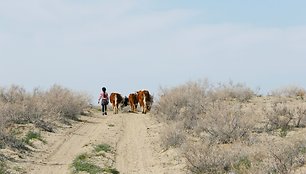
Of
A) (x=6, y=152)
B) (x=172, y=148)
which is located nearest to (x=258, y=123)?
(x=172, y=148)

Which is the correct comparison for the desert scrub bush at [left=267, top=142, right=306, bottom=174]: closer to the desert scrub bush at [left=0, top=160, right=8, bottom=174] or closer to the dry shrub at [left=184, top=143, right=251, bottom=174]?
the dry shrub at [left=184, top=143, right=251, bottom=174]

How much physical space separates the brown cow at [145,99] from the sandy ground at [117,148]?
20.1ft

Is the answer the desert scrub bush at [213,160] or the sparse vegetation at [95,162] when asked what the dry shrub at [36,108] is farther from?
the desert scrub bush at [213,160]

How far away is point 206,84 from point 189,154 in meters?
17.6

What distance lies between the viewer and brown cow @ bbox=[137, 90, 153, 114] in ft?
118

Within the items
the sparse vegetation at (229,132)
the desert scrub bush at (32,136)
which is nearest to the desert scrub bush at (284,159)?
the sparse vegetation at (229,132)

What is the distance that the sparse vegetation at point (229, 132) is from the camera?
1211cm

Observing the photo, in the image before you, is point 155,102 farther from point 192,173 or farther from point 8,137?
point 192,173

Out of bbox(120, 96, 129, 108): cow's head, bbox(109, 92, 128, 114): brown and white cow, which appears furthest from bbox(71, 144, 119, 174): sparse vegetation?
bbox(120, 96, 129, 108): cow's head

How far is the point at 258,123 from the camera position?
2120cm

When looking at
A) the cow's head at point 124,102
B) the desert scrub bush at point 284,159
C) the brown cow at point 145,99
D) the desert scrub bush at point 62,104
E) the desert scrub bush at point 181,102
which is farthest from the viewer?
the cow's head at point 124,102

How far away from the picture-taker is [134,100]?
37875 millimetres

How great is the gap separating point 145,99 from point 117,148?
54.0 feet

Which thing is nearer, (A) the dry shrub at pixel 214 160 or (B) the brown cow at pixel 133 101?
(A) the dry shrub at pixel 214 160
